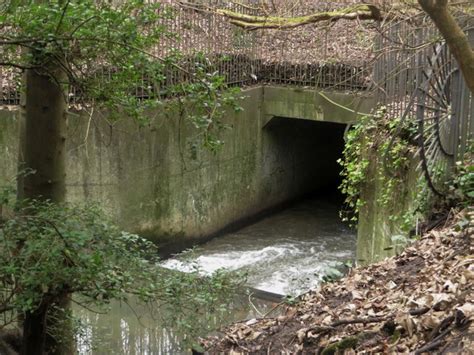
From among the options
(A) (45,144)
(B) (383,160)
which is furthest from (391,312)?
(B) (383,160)

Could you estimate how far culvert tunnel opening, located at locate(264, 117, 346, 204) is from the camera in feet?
50.9

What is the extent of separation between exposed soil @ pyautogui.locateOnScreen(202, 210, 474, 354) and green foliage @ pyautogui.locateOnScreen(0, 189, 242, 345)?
678mm

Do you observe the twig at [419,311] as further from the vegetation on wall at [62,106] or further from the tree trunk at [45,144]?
the tree trunk at [45,144]

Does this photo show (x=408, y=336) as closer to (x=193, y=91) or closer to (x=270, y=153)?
(x=193, y=91)

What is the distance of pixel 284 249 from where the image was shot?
1334cm

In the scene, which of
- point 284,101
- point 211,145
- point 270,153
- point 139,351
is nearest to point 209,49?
point 284,101

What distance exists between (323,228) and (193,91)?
9.83 meters

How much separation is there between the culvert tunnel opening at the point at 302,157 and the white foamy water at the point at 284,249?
73 centimetres

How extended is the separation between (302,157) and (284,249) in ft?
11.8

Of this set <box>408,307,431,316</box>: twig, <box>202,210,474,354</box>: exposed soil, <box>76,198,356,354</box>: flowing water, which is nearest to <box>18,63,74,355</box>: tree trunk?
<box>202,210,474,354</box>: exposed soil

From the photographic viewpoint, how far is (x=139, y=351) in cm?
896

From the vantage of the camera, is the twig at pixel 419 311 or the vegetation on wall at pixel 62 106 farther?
the twig at pixel 419 311

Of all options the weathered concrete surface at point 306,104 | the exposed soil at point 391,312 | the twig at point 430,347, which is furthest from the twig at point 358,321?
the weathered concrete surface at point 306,104

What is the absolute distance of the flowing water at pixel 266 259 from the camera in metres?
9.23
